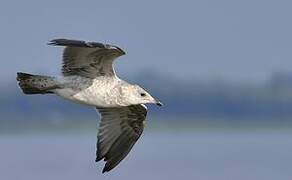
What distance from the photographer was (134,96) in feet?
30.7

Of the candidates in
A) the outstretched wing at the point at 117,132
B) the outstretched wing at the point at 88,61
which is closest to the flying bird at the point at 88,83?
the outstretched wing at the point at 88,61

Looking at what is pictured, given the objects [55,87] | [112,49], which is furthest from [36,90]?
[112,49]

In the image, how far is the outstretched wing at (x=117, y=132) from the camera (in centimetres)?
995

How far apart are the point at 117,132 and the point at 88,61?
1131 millimetres

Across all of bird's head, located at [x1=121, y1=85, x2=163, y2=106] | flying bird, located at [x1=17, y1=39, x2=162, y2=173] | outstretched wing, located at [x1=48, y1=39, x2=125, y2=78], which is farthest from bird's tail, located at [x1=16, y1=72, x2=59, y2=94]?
bird's head, located at [x1=121, y1=85, x2=163, y2=106]

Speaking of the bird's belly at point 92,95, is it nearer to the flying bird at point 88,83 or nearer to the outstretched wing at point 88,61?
the flying bird at point 88,83

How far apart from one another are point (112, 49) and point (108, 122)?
1.54 meters

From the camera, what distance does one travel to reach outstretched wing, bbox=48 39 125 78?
897 cm

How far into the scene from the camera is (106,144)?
395 inches

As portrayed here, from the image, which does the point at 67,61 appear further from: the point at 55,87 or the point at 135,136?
the point at 135,136

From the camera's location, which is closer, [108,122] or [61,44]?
[61,44]

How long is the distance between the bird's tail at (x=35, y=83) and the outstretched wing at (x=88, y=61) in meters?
0.21

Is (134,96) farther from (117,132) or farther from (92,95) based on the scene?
(117,132)

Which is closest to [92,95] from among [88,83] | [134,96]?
[88,83]
